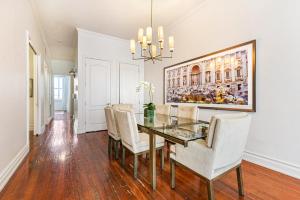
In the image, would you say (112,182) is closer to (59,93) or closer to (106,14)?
(106,14)

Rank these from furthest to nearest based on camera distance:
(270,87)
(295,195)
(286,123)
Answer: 1. (270,87)
2. (286,123)
3. (295,195)

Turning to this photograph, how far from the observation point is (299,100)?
6.65 ft

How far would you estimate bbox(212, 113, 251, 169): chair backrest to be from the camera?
132 centimetres

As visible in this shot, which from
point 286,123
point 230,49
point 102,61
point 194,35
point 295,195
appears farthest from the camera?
point 102,61

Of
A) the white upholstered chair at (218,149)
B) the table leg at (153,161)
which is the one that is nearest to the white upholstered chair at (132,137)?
the table leg at (153,161)

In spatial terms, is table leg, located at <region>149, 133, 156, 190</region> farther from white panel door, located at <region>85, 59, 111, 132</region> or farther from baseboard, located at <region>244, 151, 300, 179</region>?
white panel door, located at <region>85, 59, 111, 132</region>

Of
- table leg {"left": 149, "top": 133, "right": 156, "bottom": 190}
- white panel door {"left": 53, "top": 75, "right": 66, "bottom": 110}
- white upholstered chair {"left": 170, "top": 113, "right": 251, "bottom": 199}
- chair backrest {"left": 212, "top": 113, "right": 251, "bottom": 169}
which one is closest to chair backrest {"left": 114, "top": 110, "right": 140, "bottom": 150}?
table leg {"left": 149, "top": 133, "right": 156, "bottom": 190}

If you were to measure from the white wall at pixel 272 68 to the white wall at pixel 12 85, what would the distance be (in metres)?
3.35

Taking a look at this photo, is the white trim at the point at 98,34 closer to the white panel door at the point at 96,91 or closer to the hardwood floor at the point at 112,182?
the white panel door at the point at 96,91

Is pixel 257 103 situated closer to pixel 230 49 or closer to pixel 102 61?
pixel 230 49

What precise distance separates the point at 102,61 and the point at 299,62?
4.54 m

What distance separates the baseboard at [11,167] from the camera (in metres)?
1.85

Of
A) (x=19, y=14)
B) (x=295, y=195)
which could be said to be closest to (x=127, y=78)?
(x=19, y=14)

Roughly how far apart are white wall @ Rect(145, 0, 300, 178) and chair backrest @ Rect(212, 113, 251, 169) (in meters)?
1.08
